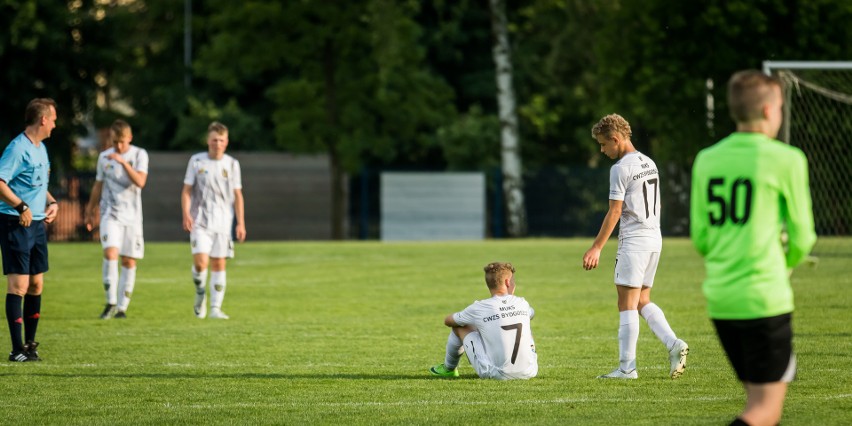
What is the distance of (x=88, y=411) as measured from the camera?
27.2 feet

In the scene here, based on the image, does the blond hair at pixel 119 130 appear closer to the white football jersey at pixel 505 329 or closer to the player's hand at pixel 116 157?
the player's hand at pixel 116 157

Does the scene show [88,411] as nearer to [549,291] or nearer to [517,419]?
[517,419]

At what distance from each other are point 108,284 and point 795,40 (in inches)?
1039

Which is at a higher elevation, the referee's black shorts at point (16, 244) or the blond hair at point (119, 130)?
Answer: the blond hair at point (119, 130)

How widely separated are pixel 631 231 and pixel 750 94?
3.93 m

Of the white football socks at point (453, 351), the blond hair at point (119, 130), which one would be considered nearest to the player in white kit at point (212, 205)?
the blond hair at point (119, 130)

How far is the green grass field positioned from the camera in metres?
8.14

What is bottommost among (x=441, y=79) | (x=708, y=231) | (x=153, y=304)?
(x=153, y=304)

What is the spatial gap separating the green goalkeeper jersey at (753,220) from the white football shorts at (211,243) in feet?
31.8

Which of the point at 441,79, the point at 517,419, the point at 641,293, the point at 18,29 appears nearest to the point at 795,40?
the point at 441,79

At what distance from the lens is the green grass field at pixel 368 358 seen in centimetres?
814

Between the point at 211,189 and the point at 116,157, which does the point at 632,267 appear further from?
the point at 116,157

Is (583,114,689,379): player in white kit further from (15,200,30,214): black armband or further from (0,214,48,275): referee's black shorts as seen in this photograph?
(0,214,48,275): referee's black shorts

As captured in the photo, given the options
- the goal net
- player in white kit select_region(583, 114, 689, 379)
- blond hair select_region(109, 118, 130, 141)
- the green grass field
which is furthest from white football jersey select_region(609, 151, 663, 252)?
the goal net
